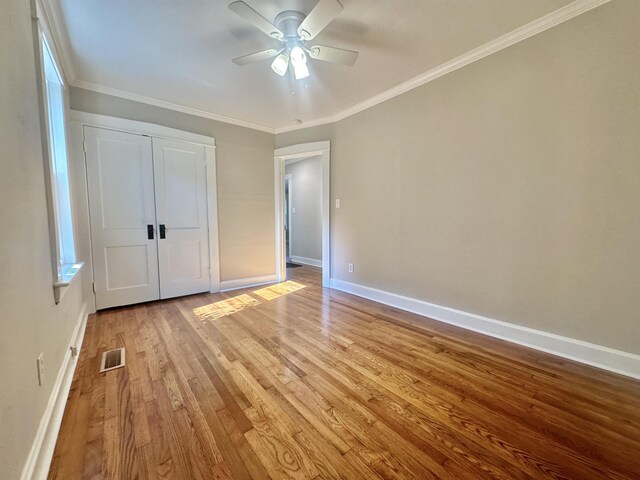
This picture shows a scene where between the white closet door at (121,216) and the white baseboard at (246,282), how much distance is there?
3.04ft

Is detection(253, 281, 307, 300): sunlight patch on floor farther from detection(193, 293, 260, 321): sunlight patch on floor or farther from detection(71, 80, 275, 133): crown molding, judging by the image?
detection(71, 80, 275, 133): crown molding

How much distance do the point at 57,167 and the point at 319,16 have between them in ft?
8.58

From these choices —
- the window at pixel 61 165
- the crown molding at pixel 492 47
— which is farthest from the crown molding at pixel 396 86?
the window at pixel 61 165

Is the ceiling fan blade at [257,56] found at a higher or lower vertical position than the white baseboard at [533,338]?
higher

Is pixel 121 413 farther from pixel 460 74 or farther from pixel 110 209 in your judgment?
pixel 460 74

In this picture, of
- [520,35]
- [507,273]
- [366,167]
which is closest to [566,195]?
[507,273]

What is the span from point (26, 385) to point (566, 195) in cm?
342

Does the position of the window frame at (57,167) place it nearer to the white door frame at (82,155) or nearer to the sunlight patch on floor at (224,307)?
the white door frame at (82,155)

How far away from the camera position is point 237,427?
55.2 inches

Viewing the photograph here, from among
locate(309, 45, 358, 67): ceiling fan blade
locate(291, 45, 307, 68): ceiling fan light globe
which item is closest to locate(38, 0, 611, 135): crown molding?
locate(309, 45, 358, 67): ceiling fan blade

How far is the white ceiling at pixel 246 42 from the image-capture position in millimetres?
1862

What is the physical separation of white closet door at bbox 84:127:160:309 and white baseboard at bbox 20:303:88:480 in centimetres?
133

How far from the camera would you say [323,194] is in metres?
4.08

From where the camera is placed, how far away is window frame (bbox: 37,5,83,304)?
1.62 metres
